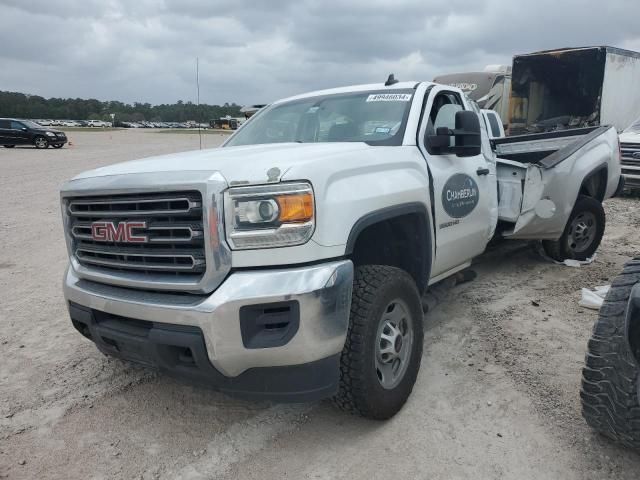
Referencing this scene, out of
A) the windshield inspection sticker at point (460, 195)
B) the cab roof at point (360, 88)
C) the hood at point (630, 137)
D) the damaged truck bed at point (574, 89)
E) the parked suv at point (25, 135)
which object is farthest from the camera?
the parked suv at point (25, 135)

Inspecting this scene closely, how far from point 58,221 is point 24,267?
273 centimetres

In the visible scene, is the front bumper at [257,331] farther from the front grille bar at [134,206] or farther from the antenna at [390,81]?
the antenna at [390,81]

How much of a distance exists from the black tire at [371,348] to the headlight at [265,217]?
21.4 inches

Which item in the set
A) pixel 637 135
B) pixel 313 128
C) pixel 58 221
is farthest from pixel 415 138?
pixel 637 135

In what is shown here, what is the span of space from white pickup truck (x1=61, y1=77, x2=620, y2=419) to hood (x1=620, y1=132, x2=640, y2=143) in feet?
32.3

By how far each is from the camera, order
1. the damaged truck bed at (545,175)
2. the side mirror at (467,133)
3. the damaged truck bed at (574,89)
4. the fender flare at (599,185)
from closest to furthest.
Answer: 1. the side mirror at (467,133)
2. the damaged truck bed at (545,175)
3. the fender flare at (599,185)
4. the damaged truck bed at (574,89)

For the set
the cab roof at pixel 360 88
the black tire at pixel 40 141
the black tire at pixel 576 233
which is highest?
the cab roof at pixel 360 88

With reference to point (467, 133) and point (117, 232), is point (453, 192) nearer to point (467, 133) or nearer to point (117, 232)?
point (467, 133)

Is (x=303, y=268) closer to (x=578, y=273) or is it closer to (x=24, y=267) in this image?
(x=578, y=273)

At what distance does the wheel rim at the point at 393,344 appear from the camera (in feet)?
9.72

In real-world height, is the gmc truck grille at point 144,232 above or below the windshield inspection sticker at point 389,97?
below

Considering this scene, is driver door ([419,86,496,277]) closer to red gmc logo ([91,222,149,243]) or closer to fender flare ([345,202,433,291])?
fender flare ([345,202,433,291])

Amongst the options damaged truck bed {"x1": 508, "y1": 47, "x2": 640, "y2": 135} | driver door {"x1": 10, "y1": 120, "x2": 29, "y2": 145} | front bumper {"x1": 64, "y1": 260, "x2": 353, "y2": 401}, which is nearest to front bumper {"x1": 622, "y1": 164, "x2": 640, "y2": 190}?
damaged truck bed {"x1": 508, "y1": 47, "x2": 640, "y2": 135}

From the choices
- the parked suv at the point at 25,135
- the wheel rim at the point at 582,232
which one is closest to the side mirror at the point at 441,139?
the wheel rim at the point at 582,232
